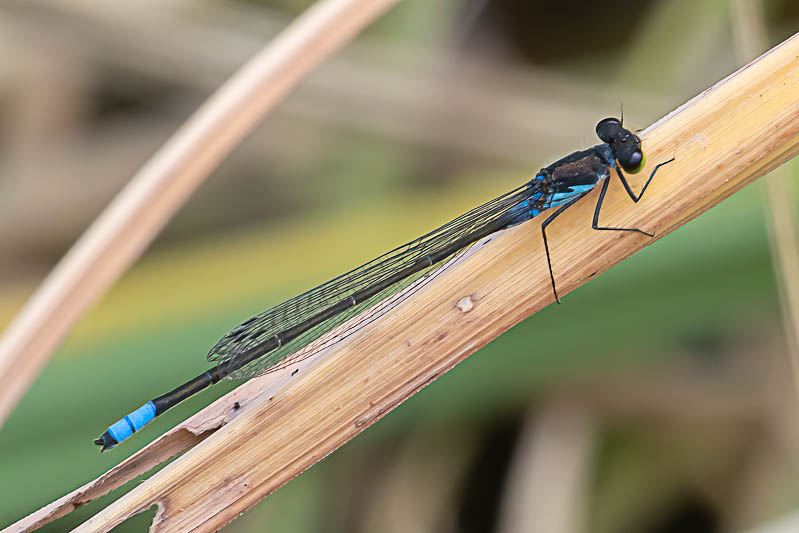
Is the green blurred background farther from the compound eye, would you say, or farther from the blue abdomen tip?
the compound eye

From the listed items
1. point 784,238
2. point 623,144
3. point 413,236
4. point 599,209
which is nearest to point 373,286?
point 413,236

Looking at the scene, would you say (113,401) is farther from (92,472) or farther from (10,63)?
(10,63)

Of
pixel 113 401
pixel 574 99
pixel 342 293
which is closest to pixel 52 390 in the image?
pixel 113 401

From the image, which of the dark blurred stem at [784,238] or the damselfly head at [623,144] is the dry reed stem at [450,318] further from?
the dark blurred stem at [784,238]

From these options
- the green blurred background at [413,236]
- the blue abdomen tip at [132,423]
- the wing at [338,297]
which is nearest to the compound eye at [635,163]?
the wing at [338,297]

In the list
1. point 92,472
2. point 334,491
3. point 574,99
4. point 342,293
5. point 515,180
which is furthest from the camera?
point 574,99

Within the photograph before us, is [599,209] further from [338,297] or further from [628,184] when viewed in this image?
[338,297]

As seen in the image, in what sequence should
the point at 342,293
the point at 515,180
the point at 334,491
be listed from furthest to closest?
the point at 515,180, the point at 334,491, the point at 342,293
